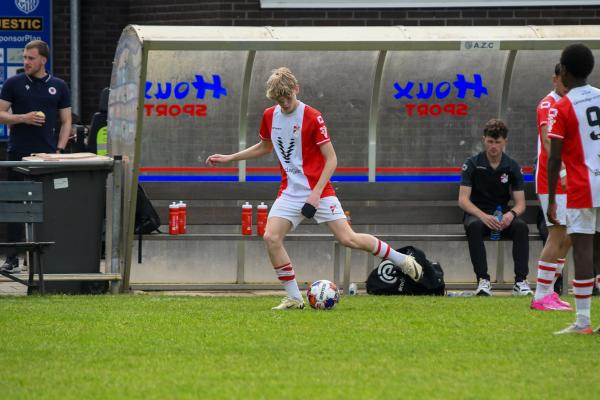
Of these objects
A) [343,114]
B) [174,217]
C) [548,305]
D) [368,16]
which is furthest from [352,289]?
[368,16]

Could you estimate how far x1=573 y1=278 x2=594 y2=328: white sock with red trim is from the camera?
795cm

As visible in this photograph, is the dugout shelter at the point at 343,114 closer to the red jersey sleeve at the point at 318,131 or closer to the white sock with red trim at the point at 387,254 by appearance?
the white sock with red trim at the point at 387,254

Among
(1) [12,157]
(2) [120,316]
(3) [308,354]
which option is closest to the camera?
(3) [308,354]

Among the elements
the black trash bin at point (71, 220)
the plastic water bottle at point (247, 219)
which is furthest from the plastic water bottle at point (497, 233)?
the black trash bin at point (71, 220)

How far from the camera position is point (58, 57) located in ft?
52.5

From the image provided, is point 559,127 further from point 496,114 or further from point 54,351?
point 496,114

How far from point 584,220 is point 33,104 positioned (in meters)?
5.93

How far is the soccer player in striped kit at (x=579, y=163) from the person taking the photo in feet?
26.2

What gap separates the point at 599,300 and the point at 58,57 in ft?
26.4

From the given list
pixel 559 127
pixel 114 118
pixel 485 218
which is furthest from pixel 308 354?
pixel 114 118

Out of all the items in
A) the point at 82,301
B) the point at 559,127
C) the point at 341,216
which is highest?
the point at 559,127

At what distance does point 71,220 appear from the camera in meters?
11.2

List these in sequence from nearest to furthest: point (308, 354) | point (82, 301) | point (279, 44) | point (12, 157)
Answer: point (308, 354) → point (82, 301) → point (279, 44) → point (12, 157)

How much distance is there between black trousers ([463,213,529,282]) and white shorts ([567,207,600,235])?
3236 millimetres
